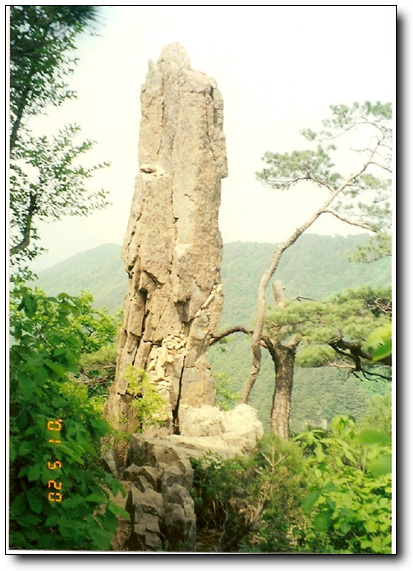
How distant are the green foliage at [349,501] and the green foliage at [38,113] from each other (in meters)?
2.17

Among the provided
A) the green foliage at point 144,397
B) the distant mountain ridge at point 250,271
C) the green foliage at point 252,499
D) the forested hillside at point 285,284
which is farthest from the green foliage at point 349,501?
the green foliage at point 144,397

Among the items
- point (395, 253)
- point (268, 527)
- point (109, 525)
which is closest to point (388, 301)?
point (395, 253)

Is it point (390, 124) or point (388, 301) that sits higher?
point (390, 124)

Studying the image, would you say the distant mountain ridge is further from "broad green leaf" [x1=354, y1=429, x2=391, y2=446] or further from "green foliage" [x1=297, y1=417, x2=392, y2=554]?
"broad green leaf" [x1=354, y1=429, x2=391, y2=446]

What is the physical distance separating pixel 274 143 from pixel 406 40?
1.00m

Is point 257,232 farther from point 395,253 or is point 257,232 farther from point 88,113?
point 88,113

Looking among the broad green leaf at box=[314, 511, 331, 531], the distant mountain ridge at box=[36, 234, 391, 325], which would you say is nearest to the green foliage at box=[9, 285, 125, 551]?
the distant mountain ridge at box=[36, 234, 391, 325]

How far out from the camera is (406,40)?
13.0 ft

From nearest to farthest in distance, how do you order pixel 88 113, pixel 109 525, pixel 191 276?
pixel 109 525
pixel 88 113
pixel 191 276

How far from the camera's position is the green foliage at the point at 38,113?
13.9 feet

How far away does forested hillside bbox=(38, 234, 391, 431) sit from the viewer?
4.16m

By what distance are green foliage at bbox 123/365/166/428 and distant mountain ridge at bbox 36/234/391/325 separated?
53 cm

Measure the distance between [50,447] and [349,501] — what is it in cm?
168
